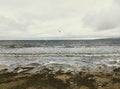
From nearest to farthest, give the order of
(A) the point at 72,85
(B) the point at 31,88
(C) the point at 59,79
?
1. (B) the point at 31,88
2. (A) the point at 72,85
3. (C) the point at 59,79

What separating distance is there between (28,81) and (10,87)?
2382 millimetres

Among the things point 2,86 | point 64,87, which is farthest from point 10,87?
point 64,87

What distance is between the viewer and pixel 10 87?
60.9 feet

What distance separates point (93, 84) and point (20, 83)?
6.09 metres

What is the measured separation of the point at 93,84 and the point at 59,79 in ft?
11.7

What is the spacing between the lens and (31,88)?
18297mm

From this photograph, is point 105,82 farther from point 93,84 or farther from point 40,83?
point 40,83

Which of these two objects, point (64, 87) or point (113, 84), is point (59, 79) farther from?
point (113, 84)

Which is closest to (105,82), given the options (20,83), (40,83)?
(40,83)

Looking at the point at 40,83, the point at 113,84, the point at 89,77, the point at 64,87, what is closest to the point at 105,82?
the point at 113,84

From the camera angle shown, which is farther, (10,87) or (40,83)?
(40,83)

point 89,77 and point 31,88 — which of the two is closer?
point 31,88

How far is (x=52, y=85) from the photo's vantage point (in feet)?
63.6

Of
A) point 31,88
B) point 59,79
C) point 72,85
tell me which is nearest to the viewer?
point 31,88
